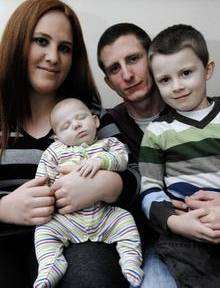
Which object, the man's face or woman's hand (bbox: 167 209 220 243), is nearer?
woman's hand (bbox: 167 209 220 243)

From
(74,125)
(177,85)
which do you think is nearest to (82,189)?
(74,125)

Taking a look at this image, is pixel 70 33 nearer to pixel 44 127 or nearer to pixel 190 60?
pixel 44 127

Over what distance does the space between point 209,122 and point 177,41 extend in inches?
11.1

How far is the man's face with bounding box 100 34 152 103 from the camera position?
145cm

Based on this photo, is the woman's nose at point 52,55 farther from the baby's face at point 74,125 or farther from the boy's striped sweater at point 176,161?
the boy's striped sweater at point 176,161

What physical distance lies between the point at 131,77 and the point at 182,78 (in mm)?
240

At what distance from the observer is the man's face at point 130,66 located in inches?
57.0

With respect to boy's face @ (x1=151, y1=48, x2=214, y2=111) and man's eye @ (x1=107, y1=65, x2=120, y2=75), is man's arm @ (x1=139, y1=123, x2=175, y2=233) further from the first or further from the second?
man's eye @ (x1=107, y1=65, x2=120, y2=75)

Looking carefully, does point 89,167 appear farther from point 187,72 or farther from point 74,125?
point 187,72

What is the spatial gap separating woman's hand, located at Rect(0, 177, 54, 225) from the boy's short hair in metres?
0.56

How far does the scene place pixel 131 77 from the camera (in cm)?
144

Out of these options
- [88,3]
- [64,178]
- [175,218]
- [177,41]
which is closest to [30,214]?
[64,178]

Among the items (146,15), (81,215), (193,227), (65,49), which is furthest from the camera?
(146,15)

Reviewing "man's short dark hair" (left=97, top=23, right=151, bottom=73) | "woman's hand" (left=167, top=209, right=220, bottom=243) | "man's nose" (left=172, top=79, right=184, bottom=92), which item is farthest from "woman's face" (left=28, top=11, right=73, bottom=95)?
"woman's hand" (left=167, top=209, right=220, bottom=243)
